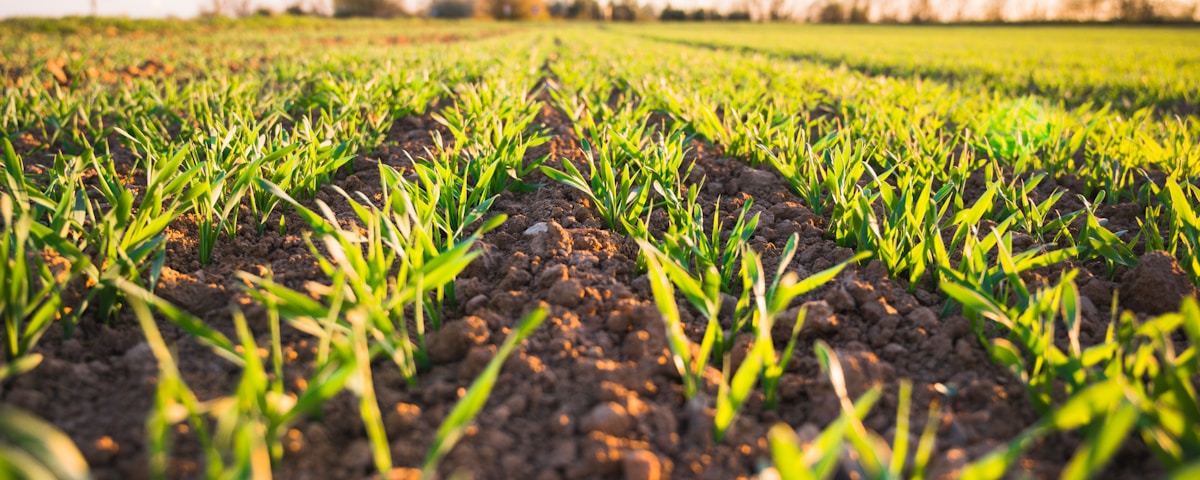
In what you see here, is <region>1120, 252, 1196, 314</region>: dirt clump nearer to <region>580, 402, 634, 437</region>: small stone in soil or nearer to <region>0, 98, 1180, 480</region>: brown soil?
<region>0, 98, 1180, 480</region>: brown soil

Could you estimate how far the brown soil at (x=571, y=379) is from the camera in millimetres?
979

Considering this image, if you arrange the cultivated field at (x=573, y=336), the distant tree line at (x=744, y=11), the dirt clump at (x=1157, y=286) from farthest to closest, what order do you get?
1. the distant tree line at (x=744, y=11)
2. the dirt clump at (x=1157, y=286)
3. the cultivated field at (x=573, y=336)

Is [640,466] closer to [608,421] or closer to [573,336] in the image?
[608,421]

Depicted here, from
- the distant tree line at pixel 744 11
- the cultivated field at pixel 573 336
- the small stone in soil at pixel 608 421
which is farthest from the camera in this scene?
the distant tree line at pixel 744 11

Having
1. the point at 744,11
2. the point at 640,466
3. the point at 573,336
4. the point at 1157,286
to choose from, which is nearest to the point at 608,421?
the point at 640,466

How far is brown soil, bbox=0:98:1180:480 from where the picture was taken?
0.98 meters

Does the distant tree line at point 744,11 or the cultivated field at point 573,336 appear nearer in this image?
the cultivated field at point 573,336

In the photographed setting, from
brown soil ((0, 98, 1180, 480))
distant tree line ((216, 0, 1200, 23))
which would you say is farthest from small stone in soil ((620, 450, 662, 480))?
distant tree line ((216, 0, 1200, 23))

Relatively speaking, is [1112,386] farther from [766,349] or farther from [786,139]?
[786,139]

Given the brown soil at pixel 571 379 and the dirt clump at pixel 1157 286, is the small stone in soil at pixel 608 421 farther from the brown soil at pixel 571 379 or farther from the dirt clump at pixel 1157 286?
the dirt clump at pixel 1157 286

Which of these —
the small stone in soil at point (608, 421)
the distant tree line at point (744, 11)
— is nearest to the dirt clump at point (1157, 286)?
the small stone in soil at point (608, 421)

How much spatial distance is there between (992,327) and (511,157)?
1.51m

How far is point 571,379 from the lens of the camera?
118 centimetres

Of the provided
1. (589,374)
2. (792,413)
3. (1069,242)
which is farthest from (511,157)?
(1069,242)
